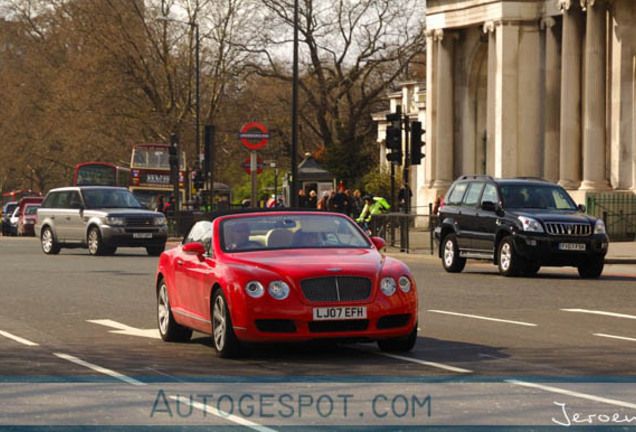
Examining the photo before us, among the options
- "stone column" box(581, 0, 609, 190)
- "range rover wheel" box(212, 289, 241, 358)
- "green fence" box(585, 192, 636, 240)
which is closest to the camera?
"range rover wheel" box(212, 289, 241, 358)

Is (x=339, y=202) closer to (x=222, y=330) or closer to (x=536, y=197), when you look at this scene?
(x=536, y=197)

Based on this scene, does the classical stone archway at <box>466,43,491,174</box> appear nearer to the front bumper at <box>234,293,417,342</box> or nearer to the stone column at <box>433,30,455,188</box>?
the stone column at <box>433,30,455,188</box>

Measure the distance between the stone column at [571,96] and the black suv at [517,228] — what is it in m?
21.4

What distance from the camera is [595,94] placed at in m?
47.2

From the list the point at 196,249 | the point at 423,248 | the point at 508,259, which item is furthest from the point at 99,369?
the point at 423,248

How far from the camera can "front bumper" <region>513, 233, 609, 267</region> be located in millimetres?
25172

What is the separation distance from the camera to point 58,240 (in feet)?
126

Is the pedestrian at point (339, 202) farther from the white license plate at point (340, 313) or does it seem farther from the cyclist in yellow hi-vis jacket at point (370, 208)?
the white license plate at point (340, 313)

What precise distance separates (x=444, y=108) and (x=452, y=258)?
102 ft

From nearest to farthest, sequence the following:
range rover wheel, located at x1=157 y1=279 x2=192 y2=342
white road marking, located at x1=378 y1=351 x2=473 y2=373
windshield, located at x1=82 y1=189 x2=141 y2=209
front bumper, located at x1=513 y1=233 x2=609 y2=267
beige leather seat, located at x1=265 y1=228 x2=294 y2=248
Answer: white road marking, located at x1=378 y1=351 x2=473 y2=373, beige leather seat, located at x1=265 y1=228 x2=294 y2=248, range rover wheel, located at x1=157 y1=279 x2=192 y2=342, front bumper, located at x1=513 y1=233 x2=609 y2=267, windshield, located at x1=82 y1=189 x2=141 y2=209

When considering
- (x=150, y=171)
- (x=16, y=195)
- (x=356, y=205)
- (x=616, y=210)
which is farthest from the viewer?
(x=16, y=195)

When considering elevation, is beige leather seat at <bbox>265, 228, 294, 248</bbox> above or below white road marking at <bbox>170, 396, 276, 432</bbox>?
above

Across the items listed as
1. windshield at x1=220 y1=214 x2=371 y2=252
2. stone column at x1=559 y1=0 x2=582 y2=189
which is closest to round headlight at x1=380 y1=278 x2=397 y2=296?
windshield at x1=220 y1=214 x2=371 y2=252

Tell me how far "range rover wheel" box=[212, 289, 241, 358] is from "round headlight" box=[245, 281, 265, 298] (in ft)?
1.04
